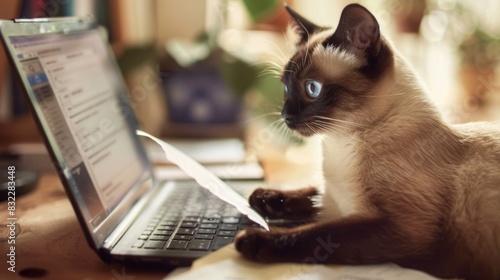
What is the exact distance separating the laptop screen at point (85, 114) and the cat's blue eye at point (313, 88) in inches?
17.6

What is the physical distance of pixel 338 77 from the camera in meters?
0.89

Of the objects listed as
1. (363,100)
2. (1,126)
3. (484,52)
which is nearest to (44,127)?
(363,100)

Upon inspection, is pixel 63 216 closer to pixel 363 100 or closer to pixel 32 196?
pixel 32 196

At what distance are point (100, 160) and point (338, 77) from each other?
508 millimetres

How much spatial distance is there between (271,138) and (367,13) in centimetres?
95

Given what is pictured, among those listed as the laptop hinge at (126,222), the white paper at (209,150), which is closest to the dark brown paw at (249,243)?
the laptop hinge at (126,222)

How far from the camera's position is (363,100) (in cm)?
89

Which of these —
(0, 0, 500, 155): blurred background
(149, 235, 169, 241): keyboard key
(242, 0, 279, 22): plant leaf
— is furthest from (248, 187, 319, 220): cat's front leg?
(242, 0, 279, 22): plant leaf

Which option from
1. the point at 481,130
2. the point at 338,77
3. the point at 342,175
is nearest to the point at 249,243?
the point at 342,175

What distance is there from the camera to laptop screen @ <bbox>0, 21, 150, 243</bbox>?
2.56 ft

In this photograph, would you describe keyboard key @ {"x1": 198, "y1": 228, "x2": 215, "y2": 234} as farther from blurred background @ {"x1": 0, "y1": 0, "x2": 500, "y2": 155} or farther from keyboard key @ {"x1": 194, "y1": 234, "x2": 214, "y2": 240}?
blurred background @ {"x1": 0, "y1": 0, "x2": 500, "y2": 155}

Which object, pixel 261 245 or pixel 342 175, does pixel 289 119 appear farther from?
pixel 261 245

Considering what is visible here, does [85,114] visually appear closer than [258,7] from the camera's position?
Yes

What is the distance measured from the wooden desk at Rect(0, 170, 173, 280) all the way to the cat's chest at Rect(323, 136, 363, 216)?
364mm
